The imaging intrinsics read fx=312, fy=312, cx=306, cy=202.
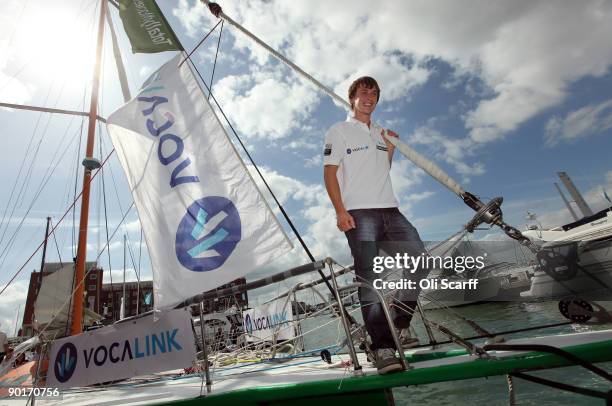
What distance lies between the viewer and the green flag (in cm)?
445

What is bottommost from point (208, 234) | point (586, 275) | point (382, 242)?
point (586, 275)

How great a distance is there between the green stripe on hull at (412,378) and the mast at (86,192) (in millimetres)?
4188

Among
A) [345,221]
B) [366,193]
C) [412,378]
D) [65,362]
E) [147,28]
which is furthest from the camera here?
[147,28]

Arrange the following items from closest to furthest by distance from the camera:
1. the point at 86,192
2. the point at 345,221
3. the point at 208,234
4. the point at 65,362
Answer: the point at 345,221 → the point at 65,362 → the point at 208,234 → the point at 86,192

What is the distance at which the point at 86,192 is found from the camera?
24.4 feet

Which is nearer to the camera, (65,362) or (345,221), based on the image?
(345,221)

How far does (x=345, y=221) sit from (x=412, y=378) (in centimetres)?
124

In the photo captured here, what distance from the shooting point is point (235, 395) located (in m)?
2.29

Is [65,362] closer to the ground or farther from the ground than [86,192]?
closer to the ground

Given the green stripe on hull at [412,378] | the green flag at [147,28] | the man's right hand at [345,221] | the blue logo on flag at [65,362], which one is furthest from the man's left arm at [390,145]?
the blue logo on flag at [65,362]

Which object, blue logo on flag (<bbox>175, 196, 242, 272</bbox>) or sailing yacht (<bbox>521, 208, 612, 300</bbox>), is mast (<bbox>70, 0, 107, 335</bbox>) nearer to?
blue logo on flag (<bbox>175, 196, 242, 272</bbox>)

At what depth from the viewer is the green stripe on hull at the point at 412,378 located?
1685 mm

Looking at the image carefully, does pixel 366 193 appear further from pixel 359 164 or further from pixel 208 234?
pixel 208 234

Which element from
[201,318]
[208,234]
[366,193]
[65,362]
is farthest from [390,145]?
[65,362]
